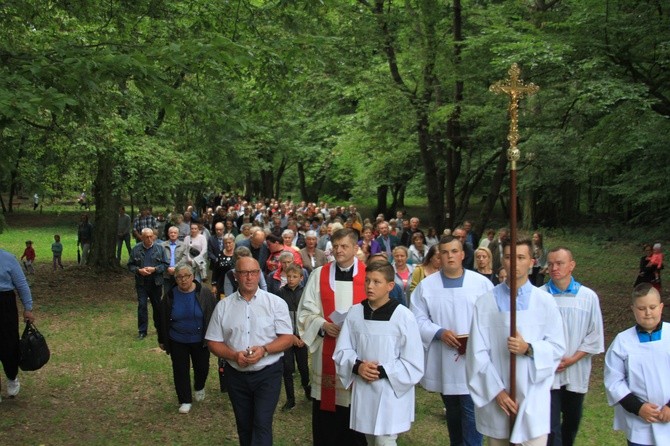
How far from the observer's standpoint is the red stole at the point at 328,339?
613cm

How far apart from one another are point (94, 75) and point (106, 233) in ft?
46.6

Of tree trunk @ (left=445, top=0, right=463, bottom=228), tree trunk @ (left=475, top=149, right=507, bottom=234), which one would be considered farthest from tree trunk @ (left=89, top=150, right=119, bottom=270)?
tree trunk @ (left=475, top=149, right=507, bottom=234)

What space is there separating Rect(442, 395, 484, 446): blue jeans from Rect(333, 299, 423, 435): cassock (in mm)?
970

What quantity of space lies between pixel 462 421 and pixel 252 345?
1.91 m

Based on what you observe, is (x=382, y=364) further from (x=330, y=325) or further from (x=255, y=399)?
(x=255, y=399)

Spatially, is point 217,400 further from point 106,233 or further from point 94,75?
point 106,233

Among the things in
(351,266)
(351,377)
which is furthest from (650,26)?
(351,377)

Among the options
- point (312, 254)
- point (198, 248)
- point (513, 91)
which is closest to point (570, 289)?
point (513, 91)

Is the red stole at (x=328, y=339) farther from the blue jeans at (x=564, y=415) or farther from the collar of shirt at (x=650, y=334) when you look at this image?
the collar of shirt at (x=650, y=334)

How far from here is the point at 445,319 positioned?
6.43 metres

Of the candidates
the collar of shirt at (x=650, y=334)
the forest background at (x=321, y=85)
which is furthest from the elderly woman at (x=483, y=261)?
the collar of shirt at (x=650, y=334)

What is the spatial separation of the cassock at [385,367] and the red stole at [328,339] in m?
0.59

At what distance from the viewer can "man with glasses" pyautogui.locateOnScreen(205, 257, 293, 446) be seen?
6.16m

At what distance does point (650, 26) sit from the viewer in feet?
41.9
